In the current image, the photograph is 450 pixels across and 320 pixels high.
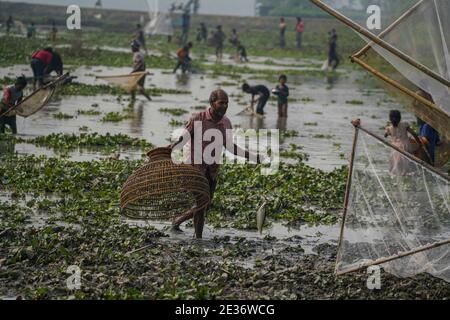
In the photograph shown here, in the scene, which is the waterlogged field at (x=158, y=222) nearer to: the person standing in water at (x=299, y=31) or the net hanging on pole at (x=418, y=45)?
the net hanging on pole at (x=418, y=45)

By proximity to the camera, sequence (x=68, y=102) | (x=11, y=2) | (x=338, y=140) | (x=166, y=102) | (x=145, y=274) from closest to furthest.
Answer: (x=145, y=274), (x=338, y=140), (x=68, y=102), (x=166, y=102), (x=11, y=2)

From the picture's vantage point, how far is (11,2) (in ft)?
212

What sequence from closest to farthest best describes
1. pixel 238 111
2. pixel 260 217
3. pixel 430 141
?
pixel 260 217
pixel 430 141
pixel 238 111

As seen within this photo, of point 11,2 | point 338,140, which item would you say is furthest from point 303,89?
point 11,2

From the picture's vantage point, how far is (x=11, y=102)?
1697cm

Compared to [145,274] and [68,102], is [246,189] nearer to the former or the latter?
[145,274]

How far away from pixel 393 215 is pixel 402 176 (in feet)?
1.42

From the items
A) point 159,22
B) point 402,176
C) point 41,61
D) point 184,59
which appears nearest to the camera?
point 402,176

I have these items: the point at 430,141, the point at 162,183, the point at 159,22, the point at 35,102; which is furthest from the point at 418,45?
the point at 159,22

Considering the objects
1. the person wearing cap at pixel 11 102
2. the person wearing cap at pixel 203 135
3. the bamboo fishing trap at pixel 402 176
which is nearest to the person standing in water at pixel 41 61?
the person wearing cap at pixel 11 102

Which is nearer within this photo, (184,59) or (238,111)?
(238,111)

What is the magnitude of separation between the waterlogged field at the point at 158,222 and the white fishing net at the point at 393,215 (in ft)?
0.57

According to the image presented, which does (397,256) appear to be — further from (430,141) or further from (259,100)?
(259,100)

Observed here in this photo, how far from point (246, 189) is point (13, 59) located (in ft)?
72.9
